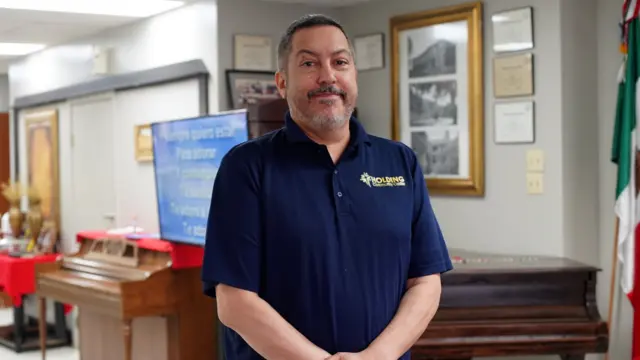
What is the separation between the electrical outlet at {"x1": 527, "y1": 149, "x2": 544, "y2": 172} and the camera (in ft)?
13.9

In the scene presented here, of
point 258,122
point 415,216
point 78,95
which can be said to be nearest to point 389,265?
point 415,216

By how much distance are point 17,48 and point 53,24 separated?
1.45 m

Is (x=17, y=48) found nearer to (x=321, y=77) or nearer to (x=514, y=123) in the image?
(x=514, y=123)

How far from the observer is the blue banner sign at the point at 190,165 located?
4066mm

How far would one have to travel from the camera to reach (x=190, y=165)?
4.31 metres

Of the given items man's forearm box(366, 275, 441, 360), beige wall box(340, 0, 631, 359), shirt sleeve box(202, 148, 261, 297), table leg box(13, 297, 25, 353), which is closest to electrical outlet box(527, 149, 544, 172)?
beige wall box(340, 0, 631, 359)

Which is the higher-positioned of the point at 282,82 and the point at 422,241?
the point at 282,82

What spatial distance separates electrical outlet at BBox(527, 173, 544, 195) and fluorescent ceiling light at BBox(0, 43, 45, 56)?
4630mm

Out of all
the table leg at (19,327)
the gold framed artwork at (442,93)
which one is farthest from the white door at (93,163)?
the gold framed artwork at (442,93)

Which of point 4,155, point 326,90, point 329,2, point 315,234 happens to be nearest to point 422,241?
point 315,234

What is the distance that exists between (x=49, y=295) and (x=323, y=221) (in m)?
3.98

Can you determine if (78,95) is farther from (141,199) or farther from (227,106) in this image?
(227,106)

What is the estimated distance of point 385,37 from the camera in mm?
5168

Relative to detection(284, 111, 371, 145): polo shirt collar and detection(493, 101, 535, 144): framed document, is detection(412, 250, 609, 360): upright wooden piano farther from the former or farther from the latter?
detection(284, 111, 371, 145): polo shirt collar
